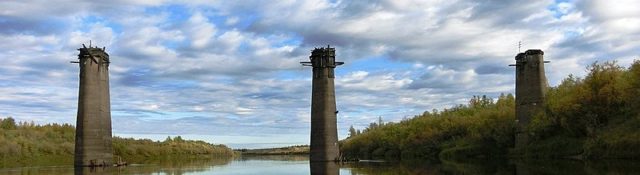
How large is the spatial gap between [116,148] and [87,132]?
161ft

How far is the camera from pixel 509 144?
80812 millimetres

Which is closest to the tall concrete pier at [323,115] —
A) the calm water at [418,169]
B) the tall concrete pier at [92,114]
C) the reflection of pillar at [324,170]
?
the calm water at [418,169]

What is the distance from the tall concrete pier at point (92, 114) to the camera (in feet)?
188

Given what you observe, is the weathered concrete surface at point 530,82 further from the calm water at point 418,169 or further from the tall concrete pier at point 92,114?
→ the tall concrete pier at point 92,114

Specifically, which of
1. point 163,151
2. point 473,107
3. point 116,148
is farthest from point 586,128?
point 163,151

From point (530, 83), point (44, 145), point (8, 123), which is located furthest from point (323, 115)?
point (8, 123)

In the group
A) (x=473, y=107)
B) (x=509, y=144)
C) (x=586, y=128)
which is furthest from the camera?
(x=473, y=107)

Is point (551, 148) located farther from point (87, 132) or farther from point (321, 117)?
point (87, 132)

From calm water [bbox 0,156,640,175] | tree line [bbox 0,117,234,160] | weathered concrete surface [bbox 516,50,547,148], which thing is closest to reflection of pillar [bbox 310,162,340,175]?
calm water [bbox 0,156,640,175]

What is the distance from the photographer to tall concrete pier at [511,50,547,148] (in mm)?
71750

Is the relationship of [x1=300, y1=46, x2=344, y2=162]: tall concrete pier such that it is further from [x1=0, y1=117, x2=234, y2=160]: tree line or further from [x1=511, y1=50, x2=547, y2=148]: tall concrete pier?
[x1=0, y1=117, x2=234, y2=160]: tree line

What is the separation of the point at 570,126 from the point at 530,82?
8.19 metres

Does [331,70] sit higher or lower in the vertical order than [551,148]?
higher

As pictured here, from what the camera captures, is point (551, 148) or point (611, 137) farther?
point (551, 148)
